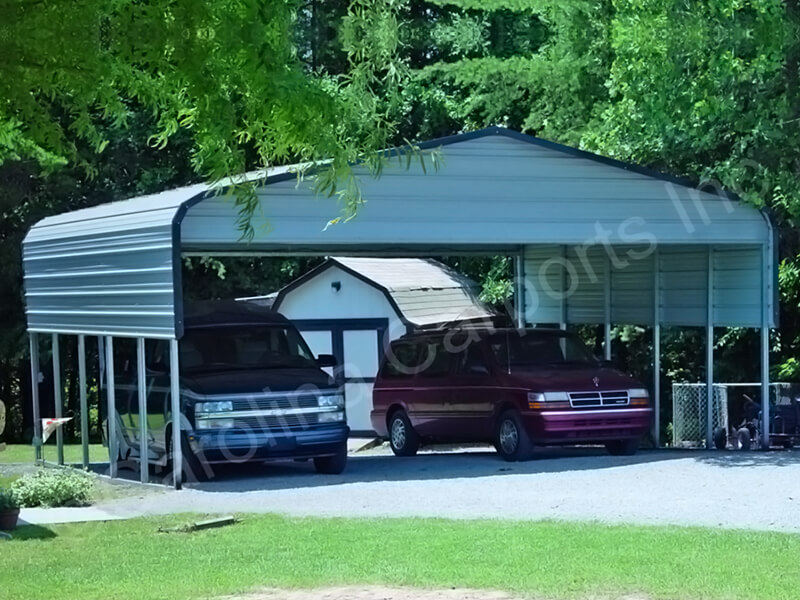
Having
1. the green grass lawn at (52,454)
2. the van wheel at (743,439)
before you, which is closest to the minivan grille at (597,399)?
the van wheel at (743,439)

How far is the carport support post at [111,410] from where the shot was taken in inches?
719

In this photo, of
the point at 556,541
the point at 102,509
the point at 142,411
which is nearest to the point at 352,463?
the point at 142,411

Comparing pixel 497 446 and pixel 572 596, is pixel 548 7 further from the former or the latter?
pixel 572 596

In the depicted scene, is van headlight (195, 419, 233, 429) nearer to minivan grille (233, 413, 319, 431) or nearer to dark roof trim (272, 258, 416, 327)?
minivan grille (233, 413, 319, 431)

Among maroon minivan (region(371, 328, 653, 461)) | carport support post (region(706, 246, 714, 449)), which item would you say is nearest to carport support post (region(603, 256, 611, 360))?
carport support post (region(706, 246, 714, 449))

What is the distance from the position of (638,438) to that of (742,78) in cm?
521

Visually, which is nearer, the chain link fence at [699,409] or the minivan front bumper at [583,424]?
the minivan front bumper at [583,424]

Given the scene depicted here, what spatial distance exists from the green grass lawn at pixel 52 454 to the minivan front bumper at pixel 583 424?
29.7 feet

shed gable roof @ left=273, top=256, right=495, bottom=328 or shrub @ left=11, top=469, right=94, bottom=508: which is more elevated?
shed gable roof @ left=273, top=256, right=495, bottom=328

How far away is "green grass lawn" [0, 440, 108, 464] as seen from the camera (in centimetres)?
2433

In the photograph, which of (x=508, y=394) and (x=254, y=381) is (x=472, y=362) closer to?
(x=508, y=394)

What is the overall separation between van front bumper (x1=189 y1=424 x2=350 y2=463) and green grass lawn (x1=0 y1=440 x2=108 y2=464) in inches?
297

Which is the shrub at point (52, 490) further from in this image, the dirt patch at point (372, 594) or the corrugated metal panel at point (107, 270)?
the dirt patch at point (372, 594)

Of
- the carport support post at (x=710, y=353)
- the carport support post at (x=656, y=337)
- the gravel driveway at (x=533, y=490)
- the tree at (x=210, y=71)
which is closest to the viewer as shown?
the tree at (x=210, y=71)
